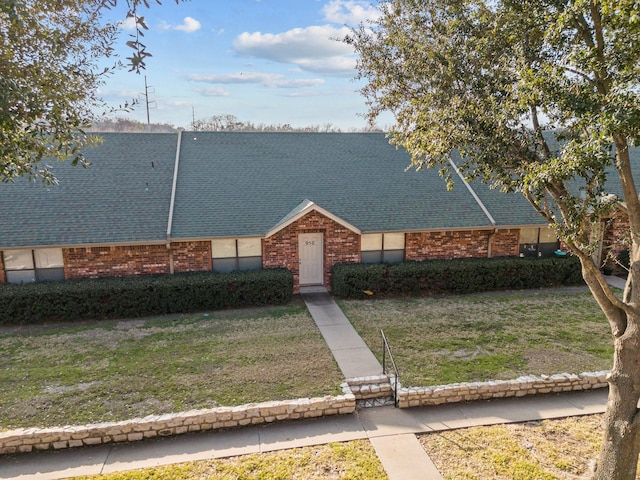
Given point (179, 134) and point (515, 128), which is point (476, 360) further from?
point (179, 134)

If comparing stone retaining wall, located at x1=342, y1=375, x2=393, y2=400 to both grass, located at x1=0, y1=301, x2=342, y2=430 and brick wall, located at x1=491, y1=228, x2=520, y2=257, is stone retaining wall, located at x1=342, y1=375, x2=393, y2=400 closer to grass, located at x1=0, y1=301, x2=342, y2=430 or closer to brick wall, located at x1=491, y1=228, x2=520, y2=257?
grass, located at x1=0, y1=301, x2=342, y2=430

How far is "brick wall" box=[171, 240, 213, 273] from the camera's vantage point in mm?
14180

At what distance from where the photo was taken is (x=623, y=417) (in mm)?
6191

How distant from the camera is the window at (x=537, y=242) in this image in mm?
16422

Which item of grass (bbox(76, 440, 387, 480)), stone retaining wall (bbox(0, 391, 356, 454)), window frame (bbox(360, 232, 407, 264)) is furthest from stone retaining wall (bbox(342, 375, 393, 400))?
window frame (bbox(360, 232, 407, 264))

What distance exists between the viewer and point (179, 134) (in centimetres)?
1775

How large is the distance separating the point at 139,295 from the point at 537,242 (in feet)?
46.1

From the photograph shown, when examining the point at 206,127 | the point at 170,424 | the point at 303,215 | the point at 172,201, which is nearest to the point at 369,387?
the point at 170,424

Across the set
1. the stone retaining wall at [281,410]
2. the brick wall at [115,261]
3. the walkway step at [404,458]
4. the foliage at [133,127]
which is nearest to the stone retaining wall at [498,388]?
the stone retaining wall at [281,410]

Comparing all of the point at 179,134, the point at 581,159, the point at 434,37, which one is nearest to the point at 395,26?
the point at 434,37

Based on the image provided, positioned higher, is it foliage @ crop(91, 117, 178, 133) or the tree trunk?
foliage @ crop(91, 117, 178, 133)

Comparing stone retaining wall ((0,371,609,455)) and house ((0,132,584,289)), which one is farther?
house ((0,132,584,289))

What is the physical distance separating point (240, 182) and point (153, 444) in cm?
1046

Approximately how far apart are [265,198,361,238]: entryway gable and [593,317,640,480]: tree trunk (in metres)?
9.29
